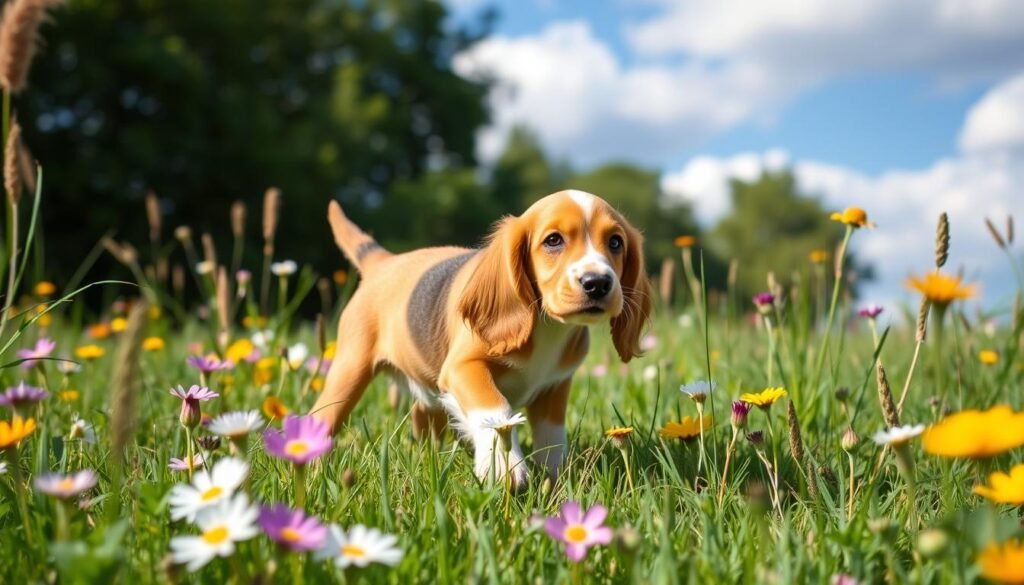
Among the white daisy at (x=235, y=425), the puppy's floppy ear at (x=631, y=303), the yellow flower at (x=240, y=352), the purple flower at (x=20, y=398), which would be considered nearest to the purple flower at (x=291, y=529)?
the white daisy at (x=235, y=425)

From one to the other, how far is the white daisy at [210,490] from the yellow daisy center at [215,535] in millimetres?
68

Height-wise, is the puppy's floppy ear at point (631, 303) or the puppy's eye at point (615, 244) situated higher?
the puppy's eye at point (615, 244)

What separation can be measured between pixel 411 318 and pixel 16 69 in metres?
1.56

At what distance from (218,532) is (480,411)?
1356mm

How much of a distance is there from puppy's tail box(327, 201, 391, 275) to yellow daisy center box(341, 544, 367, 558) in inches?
98.7

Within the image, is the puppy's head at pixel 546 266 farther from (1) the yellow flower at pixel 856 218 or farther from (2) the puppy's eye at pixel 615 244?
(1) the yellow flower at pixel 856 218

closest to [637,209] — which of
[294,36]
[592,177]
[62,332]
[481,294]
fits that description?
[592,177]

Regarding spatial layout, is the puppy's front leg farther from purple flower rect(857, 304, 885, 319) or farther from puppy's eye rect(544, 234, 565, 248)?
purple flower rect(857, 304, 885, 319)

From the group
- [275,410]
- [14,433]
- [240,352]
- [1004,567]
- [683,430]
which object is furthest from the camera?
[240,352]

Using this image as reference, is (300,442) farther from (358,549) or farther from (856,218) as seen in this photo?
(856,218)

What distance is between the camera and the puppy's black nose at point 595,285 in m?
2.67

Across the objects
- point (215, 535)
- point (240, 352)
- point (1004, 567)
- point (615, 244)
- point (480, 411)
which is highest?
point (615, 244)

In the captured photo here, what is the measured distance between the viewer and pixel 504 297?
117 inches

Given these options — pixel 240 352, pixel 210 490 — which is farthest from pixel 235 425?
pixel 240 352
